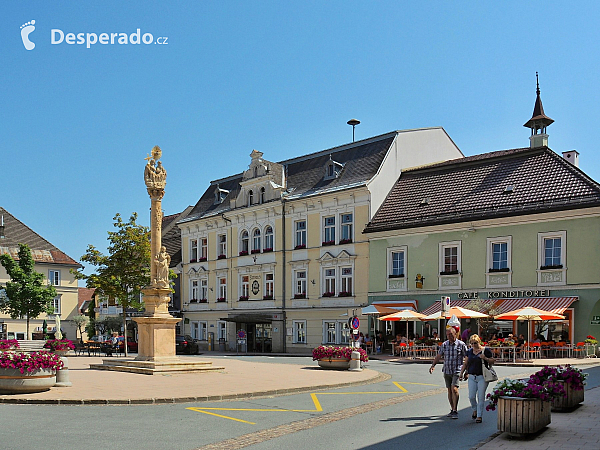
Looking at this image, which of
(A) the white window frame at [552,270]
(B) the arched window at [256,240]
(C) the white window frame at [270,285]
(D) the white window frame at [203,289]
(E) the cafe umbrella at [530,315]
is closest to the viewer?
(E) the cafe umbrella at [530,315]

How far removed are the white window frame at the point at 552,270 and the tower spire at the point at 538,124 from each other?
377 inches

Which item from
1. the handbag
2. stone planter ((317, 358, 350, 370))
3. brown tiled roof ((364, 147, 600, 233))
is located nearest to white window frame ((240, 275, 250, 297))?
brown tiled roof ((364, 147, 600, 233))

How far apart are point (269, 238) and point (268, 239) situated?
0.38 feet

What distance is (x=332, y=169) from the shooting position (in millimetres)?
44406

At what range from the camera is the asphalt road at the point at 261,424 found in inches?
430

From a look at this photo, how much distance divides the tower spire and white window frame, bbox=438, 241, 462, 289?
30.2 ft

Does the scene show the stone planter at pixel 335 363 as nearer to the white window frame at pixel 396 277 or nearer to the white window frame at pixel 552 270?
the white window frame at pixel 552 270

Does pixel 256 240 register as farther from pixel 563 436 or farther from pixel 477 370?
pixel 563 436

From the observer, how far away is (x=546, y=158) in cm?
3609

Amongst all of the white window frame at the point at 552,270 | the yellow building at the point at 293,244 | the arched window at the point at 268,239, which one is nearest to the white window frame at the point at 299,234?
the yellow building at the point at 293,244

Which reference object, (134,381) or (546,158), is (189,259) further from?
(134,381)

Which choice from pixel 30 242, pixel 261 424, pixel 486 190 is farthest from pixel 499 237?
pixel 30 242

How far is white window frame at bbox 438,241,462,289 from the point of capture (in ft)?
118

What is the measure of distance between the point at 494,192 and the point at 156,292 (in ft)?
63.5
